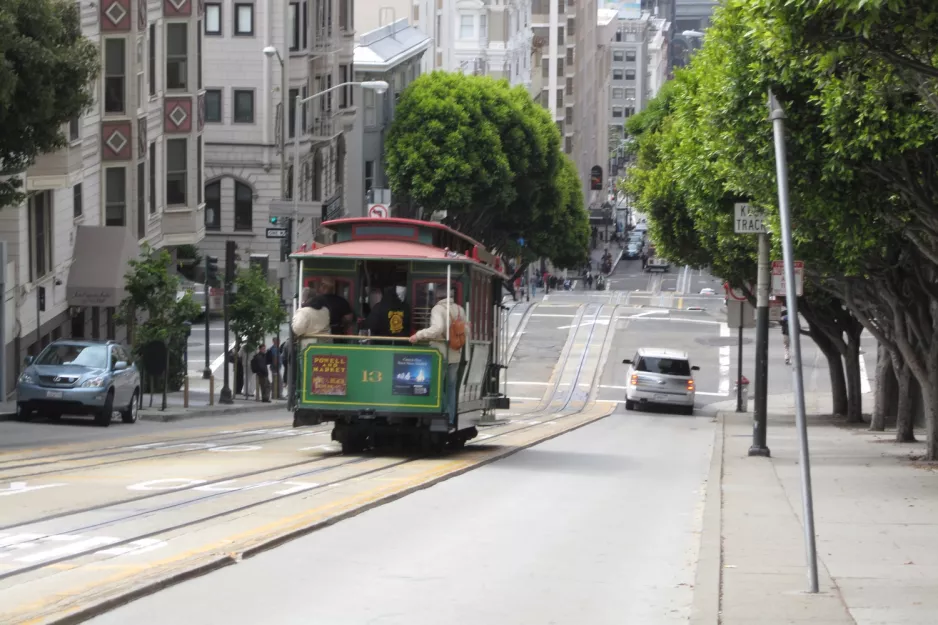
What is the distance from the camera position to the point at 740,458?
79.3ft

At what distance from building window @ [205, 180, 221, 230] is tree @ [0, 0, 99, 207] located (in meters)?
36.1

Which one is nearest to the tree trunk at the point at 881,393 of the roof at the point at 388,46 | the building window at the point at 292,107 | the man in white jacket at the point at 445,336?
the man in white jacket at the point at 445,336

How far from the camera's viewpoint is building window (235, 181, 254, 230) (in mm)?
61875

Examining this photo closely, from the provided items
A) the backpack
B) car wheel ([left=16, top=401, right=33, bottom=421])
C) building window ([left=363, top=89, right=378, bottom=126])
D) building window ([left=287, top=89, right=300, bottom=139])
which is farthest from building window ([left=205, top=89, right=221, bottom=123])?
the backpack

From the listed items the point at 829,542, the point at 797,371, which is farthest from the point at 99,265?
the point at 797,371

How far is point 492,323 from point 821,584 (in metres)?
13.1

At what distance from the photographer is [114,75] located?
40.8m

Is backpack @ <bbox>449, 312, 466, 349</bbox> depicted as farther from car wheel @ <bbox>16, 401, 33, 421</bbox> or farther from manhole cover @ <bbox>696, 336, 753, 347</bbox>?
manhole cover @ <bbox>696, 336, 753, 347</bbox>

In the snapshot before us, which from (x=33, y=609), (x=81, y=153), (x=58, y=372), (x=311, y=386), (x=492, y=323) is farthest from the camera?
(x=81, y=153)

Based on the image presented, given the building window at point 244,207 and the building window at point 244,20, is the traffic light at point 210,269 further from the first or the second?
the building window at point 244,20

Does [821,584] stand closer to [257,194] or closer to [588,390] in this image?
[588,390]

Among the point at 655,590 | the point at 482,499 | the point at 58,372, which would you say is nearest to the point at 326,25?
the point at 58,372

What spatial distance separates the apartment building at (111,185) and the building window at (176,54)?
3cm

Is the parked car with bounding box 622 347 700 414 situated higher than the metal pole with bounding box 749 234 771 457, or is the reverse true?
the metal pole with bounding box 749 234 771 457
